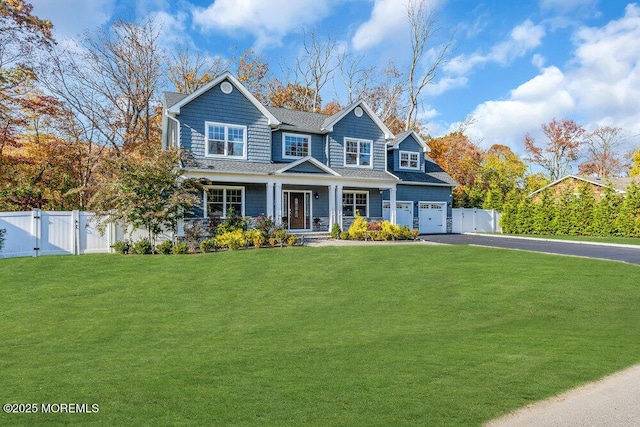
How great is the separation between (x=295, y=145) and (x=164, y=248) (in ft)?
33.3

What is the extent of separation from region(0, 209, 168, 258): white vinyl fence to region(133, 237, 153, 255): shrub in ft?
3.07

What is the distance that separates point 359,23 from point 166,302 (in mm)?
31277

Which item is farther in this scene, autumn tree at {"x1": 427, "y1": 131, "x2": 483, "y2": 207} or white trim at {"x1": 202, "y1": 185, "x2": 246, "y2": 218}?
autumn tree at {"x1": 427, "y1": 131, "x2": 483, "y2": 207}

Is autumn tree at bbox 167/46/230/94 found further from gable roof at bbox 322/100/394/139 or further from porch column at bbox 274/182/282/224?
porch column at bbox 274/182/282/224

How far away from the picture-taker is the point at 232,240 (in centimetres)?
1620

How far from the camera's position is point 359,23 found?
34.1 metres

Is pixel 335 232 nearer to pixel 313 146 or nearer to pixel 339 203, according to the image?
pixel 339 203

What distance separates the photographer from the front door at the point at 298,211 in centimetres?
2292

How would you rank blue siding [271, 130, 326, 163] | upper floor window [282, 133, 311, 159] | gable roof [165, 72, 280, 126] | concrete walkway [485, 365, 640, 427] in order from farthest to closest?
upper floor window [282, 133, 311, 159]
blue siding [271, 130, 326, 163]
gable roof [165, 72, 280, 126]
concrete walkway [485, 365, 640, 427]

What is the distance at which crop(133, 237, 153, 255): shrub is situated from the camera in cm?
1537

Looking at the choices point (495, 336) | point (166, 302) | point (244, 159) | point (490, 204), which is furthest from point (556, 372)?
point (490, 204)

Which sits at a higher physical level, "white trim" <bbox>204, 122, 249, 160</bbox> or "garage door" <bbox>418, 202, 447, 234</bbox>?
"white trim" <bbox>204, 122, 249, 160</bbox>

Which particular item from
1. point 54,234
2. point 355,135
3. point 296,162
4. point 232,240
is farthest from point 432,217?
point 54,234

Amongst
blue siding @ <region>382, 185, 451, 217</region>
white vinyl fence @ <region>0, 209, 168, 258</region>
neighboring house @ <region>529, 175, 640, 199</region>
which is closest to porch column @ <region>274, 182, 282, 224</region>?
white vinyl fence @ <region>0, 209, 168, 258</region>
